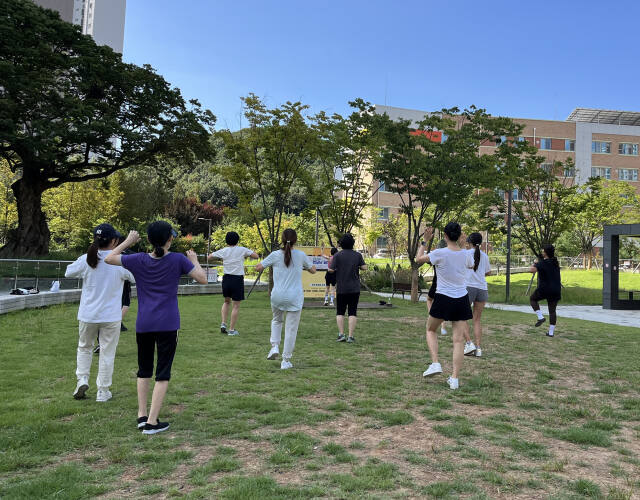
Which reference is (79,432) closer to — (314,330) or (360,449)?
(360,449)

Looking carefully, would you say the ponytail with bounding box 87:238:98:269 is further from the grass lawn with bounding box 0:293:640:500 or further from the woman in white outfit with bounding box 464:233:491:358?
the woman in white outfit with bounding box 464:233:491:358

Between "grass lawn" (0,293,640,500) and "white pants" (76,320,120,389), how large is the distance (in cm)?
25

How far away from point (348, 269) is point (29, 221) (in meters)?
22.5

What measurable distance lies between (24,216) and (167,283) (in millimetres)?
24951

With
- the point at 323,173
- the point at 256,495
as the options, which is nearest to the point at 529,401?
the point at 256,495

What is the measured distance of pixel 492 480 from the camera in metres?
3.03

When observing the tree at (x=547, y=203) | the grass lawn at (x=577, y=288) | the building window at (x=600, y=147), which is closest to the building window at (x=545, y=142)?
the building window at (x=600, y=147)

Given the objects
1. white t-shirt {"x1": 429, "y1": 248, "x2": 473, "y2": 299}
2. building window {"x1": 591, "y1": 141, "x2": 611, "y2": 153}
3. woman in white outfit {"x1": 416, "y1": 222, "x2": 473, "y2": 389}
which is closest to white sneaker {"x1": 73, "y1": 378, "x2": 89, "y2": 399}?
woman in white outfit {"x1": 416, "y1": 222, "x2": 473, "y2": 389}

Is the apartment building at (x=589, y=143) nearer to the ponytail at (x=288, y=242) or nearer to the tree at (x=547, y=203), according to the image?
the tree at (x=547, y=203)

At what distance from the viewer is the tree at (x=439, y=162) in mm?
16516

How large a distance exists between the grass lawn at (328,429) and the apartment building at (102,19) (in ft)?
279

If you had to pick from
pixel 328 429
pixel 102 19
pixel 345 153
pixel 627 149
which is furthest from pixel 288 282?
pixel 102 19

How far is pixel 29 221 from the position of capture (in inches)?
971

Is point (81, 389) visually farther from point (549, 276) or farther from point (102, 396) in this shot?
point (549, 276)
